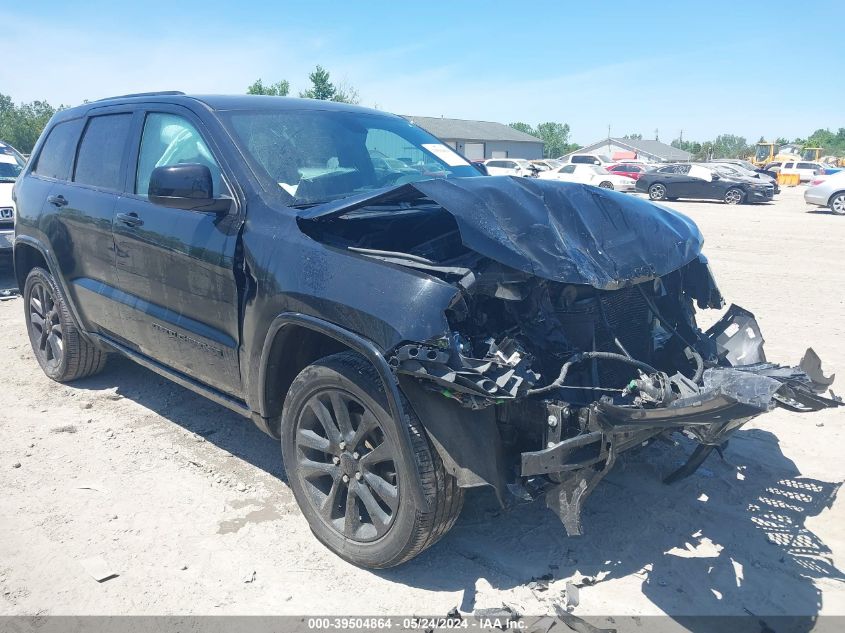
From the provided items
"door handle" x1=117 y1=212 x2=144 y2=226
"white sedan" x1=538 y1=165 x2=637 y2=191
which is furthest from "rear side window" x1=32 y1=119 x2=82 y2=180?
"white sedan" x1=538 y1=165 x2=637 y2=191

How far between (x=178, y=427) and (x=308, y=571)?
1981mm

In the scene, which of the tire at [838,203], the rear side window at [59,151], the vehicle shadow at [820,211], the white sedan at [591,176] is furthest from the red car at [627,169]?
the rear side window at [59,151]

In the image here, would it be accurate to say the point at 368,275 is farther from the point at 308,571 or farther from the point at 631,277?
the point at 308,571

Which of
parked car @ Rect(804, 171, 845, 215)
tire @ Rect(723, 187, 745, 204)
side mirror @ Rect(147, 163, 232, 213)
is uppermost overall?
side mirror @ Rect(147, 163, 232, 213)

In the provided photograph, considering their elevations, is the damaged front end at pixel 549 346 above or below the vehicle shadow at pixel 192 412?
above

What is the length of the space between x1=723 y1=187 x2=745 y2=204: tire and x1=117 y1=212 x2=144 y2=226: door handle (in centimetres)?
2520

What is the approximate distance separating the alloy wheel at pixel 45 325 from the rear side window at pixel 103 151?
1.09 metres

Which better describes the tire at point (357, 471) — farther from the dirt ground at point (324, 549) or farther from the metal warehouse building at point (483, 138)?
the metal warehouse building at point (483, 138)

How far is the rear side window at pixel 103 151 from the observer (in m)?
4.30

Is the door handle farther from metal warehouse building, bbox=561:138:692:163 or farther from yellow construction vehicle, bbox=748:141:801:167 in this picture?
metal warehouse building, bbox=561:138:692:163

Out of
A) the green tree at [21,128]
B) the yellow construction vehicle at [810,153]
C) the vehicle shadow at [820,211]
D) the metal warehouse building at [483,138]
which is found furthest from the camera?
the yellow construction vehicle at [810,153]

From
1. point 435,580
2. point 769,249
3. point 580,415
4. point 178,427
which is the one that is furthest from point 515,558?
point 769,249

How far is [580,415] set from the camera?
2.62 m

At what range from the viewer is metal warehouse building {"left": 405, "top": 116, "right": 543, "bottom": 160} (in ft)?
198
